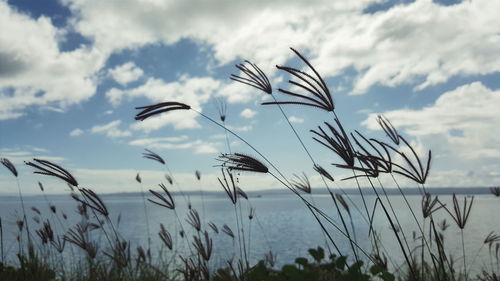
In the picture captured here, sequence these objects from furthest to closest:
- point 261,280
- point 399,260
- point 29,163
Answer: point 399,260 < point 261,280 < point 29,163

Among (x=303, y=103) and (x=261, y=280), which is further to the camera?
(x=261, y=280)

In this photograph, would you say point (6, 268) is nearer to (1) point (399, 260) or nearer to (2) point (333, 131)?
(2) point (333, 131)

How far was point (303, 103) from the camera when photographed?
2053 millimetres

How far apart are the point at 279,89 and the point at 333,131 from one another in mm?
353

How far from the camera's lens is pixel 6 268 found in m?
5.23

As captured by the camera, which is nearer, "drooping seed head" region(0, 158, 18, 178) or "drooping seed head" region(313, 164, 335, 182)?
"drooping seed head" region(313, 164, 335, 182)

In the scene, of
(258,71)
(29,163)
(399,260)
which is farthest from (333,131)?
(399,260)

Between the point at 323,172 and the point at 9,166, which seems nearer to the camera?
the point at 323,172

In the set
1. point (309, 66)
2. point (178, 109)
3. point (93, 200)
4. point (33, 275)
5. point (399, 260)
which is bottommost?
point (399, 260)

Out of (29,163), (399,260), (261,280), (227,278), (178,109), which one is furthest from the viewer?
(399,260)

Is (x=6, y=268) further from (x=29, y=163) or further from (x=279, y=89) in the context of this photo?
(x=279, y=89)

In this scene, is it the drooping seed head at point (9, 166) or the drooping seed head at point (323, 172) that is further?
the drooping seed head at point (9, 166)

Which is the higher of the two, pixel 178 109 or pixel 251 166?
pixel 178 109

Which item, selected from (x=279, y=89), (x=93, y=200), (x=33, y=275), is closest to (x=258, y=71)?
(x=279, y=89)
